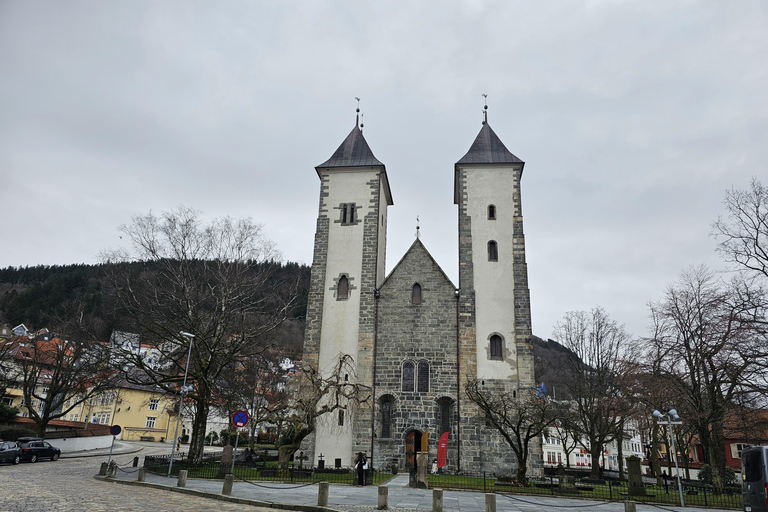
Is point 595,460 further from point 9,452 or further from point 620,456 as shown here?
point 9,452

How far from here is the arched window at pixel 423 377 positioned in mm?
30000

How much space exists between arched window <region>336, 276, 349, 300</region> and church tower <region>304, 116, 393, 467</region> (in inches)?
2.4

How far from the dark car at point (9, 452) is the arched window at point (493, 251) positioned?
28.3 m

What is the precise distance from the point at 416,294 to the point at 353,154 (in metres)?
11.2

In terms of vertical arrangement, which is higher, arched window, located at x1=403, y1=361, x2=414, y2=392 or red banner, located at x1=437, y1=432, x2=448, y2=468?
arched window, located at x1=403, y1=361, x2=414, y2=392

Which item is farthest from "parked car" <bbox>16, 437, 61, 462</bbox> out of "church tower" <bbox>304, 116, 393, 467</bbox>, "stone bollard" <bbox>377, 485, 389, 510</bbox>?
"stone bollard" <bbox>377, 485, 389, 510</bbox>

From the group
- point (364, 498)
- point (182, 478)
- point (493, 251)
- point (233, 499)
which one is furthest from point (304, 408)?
point (493, 251)

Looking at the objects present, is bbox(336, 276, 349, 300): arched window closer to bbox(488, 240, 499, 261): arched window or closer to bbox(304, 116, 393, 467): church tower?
bbox(304, 116, 393, 467): church tower

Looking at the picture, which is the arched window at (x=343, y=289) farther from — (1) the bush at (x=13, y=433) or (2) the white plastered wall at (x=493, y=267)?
(1) the bush at (x=13, y=433)

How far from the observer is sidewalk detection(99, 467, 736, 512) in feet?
49.8

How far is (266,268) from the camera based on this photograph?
105 feet

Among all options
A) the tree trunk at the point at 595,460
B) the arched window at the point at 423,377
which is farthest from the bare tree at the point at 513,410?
the tree trunk at the point at 595,460

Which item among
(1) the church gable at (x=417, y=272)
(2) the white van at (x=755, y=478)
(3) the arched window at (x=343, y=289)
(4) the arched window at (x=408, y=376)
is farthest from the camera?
(3) the arched window at (x=343, y=289)

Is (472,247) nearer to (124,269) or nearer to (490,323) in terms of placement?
(490,323)
